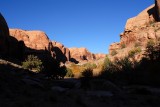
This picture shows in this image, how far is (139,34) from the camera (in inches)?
2781

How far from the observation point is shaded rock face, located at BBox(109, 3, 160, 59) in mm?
65312

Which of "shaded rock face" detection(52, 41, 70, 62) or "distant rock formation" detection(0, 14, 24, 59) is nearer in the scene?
"distant rock formation" detection(0, 14, 24, 59)

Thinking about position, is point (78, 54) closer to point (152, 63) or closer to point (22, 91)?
point (152, 63)

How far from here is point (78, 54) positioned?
152 m

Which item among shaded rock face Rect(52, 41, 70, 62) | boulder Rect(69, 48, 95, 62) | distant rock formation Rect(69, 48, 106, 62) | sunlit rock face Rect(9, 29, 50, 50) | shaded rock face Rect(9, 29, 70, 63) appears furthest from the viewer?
boulder Rect(69, 48, 95, 62)

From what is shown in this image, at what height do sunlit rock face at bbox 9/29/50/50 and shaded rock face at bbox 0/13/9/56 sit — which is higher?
sunlit rock face at bbox 9/29/50/50

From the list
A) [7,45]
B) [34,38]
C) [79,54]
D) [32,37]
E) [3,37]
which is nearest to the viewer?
[3,37]

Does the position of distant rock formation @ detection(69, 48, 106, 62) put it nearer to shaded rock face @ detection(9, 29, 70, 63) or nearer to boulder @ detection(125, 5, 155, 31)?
shaded rock face @ detection(9, 29, 70, 63)

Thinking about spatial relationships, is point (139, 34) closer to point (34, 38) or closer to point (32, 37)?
point (34, 38)

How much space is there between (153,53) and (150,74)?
225 inches

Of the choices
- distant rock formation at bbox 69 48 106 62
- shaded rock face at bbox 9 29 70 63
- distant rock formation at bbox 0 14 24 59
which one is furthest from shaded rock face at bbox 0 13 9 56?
distant rock formation at bbox 69 48 106 62

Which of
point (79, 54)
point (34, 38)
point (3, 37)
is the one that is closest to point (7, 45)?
point (3, 37)

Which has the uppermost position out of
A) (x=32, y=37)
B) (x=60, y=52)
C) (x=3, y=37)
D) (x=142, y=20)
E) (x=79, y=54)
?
(x=142, y=20)

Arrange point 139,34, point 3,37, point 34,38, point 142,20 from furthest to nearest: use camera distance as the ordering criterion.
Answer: point 34,38, point 142,20, point 139,34, point 3,37
